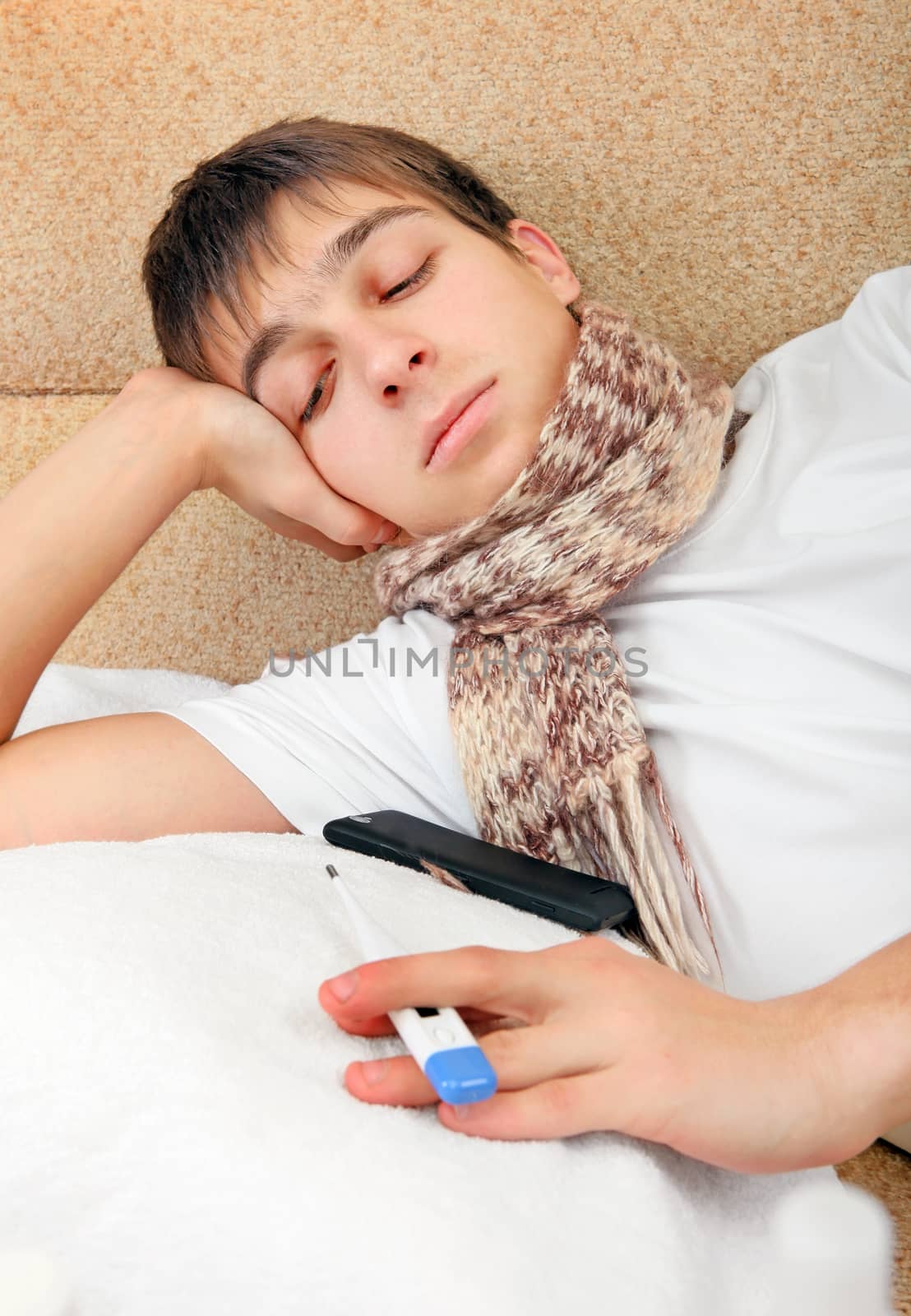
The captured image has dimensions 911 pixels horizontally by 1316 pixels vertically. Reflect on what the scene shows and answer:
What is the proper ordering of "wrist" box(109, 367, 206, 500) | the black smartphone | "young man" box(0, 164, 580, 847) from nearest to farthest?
the black smartphone → "young man" box(0, 164, 580, 847) → "wrist" box(109, 367, 206, 500)

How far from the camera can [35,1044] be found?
532 mm

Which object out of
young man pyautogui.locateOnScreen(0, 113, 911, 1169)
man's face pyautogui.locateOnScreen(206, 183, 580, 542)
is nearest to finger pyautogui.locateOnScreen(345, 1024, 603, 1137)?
young man pyautogui.locateOnScreen(0, 113, 911, 1169)

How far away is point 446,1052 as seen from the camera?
49 centimetres

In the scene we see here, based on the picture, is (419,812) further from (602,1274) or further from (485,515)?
(602,1274)

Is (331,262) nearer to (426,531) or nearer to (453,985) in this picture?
(426,531)

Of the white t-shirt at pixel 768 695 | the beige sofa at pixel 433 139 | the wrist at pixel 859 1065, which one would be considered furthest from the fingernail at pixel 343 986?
the beige sofa at pixel 433 139

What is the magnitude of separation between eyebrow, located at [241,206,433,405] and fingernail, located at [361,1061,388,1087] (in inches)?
28.1

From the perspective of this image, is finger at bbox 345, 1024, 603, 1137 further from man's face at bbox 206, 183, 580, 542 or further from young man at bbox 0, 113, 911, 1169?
man's face at bbox 206, 183, 580, 542

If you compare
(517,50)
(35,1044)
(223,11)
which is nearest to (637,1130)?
(35,1044)

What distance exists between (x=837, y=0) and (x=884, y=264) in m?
0.31

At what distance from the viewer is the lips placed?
0.94 metres

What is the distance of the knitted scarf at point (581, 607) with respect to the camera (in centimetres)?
81

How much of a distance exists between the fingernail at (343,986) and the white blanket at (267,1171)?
0.14ft

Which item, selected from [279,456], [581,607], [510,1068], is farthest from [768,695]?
[279,456]
